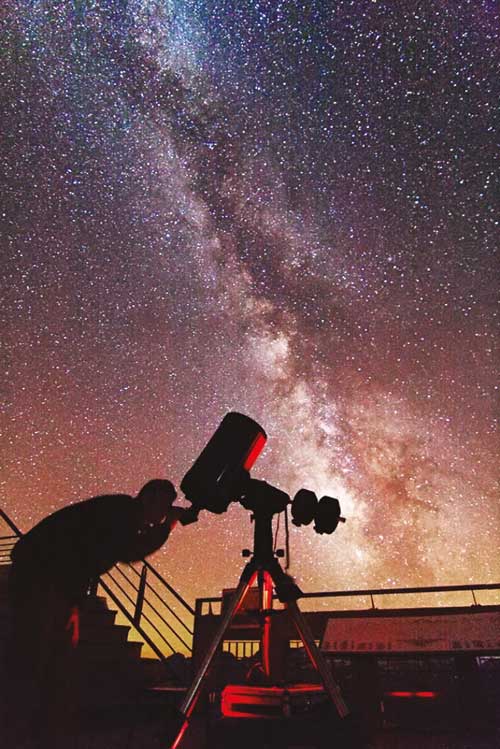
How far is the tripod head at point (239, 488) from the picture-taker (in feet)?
8.31

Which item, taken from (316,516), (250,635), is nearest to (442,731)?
(250,635)

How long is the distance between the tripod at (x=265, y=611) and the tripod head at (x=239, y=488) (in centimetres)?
8

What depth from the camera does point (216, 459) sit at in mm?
2607

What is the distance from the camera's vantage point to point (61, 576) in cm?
247

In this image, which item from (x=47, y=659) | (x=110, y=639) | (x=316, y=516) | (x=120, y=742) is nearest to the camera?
(x=47, y=659)

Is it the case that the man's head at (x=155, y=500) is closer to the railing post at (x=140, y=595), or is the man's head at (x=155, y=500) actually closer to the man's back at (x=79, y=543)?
the man's back at (x=79, y=543)

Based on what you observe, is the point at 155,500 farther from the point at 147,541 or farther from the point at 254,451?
the point at 254,451

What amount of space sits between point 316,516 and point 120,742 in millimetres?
2958

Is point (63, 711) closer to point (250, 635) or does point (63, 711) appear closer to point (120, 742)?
point (120, 742)

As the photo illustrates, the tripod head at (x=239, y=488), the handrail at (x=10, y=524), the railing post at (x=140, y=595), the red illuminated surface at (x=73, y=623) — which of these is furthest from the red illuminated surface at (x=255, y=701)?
the handrail at (x=10, y=524)

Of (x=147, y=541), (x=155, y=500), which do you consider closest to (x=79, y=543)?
(x=147, y=541)

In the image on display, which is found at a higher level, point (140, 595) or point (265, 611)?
point (140, 595)

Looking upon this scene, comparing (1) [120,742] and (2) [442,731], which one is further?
(2) [442,731]

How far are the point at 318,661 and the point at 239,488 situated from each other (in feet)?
2.89
